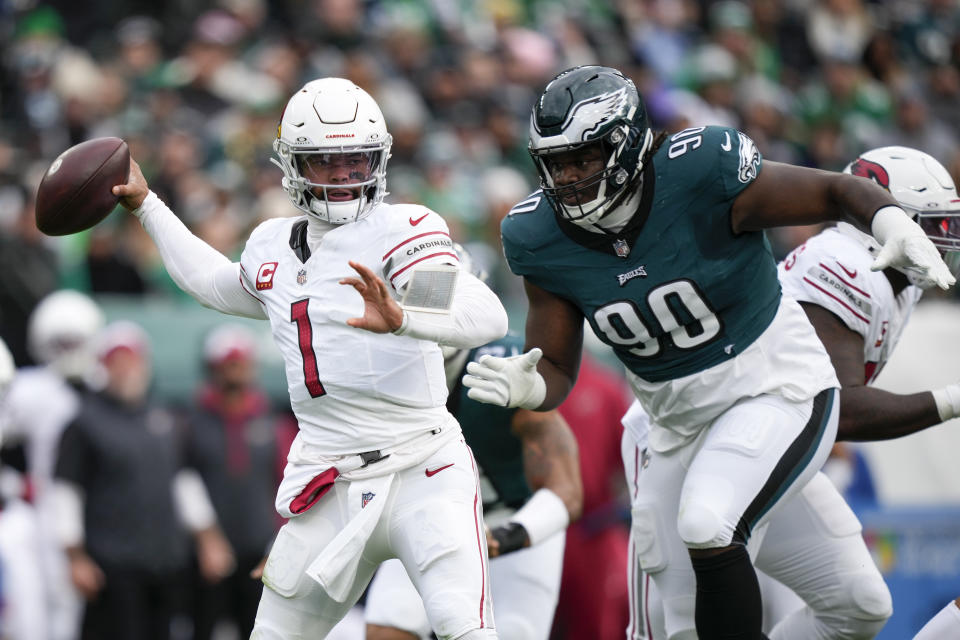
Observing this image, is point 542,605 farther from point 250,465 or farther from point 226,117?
point 226,117

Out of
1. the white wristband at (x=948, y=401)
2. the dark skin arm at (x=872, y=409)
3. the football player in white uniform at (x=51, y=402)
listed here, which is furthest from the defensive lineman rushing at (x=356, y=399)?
the football player in white uniform at (x=51, y=402)

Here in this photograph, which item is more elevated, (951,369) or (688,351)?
(688,351)

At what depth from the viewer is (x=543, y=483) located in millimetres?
5371

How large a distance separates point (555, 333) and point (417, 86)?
296 inches

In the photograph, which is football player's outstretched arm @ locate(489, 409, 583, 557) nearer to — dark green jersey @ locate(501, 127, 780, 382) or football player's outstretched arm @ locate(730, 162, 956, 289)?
dark green jersey @ locate(501, 127, 780, 382)

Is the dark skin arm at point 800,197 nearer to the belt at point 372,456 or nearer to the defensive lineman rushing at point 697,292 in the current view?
the defensive lineman rushing at point 697,292

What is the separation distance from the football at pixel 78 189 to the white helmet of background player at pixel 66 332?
11.6 feet

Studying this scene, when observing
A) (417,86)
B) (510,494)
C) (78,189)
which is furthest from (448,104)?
(78,189)

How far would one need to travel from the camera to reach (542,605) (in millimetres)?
5590

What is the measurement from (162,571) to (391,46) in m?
5.52

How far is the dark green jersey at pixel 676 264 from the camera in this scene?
14.9ft

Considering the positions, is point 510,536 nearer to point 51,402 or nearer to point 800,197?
point 800,197

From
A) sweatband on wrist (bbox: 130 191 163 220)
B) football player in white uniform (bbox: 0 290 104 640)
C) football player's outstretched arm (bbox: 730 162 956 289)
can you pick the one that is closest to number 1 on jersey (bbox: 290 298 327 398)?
sweatband on wrist (bbox: 130 191 163 220)

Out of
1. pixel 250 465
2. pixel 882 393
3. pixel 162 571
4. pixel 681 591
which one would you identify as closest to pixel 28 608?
pixel 162 571
